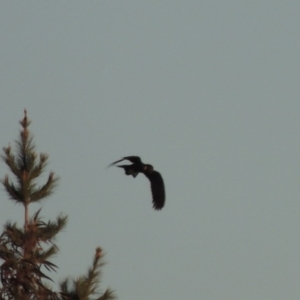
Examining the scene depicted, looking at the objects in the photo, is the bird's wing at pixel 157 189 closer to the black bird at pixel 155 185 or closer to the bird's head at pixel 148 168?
the black bird at pixel 155 185

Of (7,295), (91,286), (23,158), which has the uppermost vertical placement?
(23,158)

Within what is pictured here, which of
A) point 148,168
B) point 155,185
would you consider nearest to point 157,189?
point 155,185

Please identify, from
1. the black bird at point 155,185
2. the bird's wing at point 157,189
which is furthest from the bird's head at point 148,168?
the bird's wing at point 157,189

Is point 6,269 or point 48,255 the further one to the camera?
point 48,255

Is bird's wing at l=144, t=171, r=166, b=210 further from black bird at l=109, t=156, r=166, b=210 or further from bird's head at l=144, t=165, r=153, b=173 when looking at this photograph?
bird's head at l=144, t=165, r=153, b=173

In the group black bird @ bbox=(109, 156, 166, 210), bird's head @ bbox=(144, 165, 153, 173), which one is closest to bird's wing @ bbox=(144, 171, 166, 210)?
black bird @ bbox=(109, 156, 166, 210)

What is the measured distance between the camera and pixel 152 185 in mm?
26406

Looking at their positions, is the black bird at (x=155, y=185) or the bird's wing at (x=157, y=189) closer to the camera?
the black bird at (x=155, y=185)

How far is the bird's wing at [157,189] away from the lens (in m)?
26.3

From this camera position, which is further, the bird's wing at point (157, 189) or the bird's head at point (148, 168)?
the bird's wing at point (157, 189)

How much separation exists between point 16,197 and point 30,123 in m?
1.32

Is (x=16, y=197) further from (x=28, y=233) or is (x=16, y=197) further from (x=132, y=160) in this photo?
(x=132, y=160)

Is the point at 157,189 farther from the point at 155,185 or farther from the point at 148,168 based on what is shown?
the point at 148,168

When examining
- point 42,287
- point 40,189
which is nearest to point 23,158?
point 40,189
